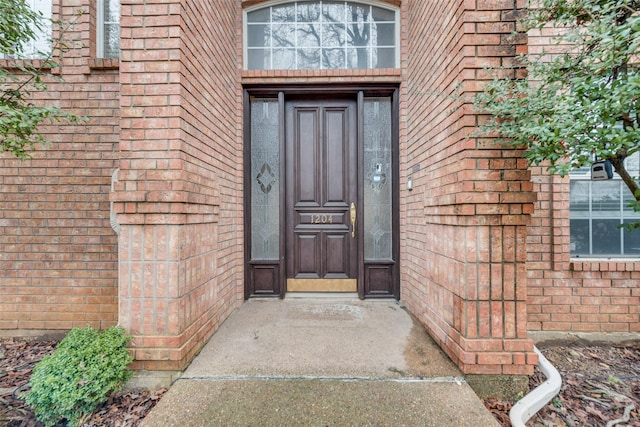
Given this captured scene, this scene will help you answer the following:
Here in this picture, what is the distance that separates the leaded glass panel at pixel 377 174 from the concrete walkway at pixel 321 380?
40.4 inches

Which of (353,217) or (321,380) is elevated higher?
(353,217)

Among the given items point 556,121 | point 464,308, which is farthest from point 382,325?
point 556,121

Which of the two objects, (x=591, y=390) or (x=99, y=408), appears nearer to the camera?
(x=99, y=408)

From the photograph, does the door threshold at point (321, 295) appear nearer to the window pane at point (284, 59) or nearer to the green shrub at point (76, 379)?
A: the green shrub at point (76, 379)

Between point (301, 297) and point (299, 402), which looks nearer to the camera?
point (299, 402)

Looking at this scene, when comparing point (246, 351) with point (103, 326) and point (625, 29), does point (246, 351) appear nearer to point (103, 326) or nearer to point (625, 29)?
point (103, 326)

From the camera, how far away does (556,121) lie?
4.66ft

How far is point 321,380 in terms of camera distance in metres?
1.74

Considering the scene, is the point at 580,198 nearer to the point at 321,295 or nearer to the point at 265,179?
the point at 321,295

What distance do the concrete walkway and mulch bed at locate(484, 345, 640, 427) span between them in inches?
17.2

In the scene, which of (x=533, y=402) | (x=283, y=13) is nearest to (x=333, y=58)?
(x=283, y=13)

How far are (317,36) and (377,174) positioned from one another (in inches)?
67.5

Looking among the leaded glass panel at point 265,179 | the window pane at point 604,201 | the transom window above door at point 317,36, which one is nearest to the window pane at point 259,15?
the transom window above door at point 317,36

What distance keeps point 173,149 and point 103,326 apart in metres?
2.07
